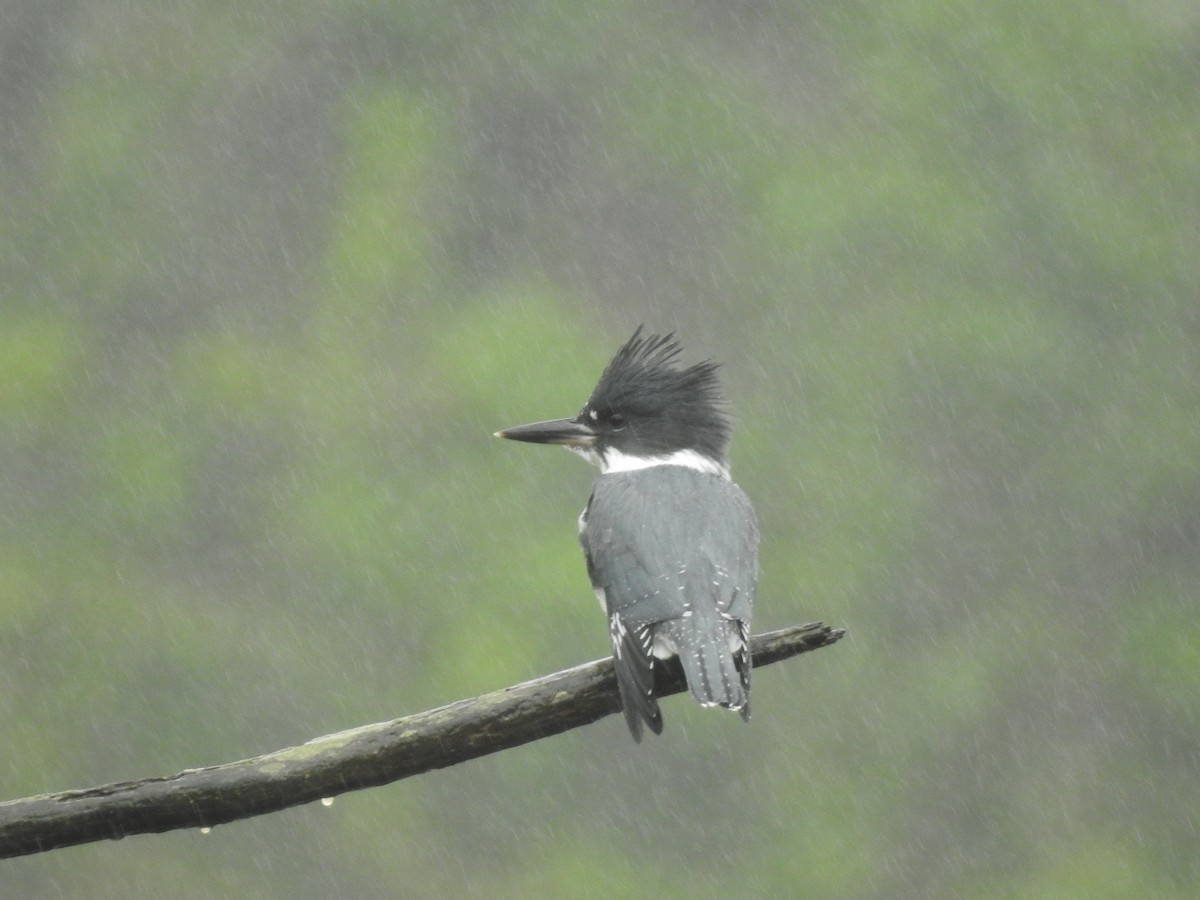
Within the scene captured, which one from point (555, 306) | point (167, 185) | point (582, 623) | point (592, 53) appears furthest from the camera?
point (592, 53)

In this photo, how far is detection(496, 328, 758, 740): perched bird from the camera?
2.83 m

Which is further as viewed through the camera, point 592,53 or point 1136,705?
point 592,53

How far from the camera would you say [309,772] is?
2584mm

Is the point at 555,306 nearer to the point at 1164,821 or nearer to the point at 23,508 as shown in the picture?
the point at 23,508

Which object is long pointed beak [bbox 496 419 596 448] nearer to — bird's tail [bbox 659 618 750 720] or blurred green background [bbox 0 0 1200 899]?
bird's tail [bbox 659 618 750 720]

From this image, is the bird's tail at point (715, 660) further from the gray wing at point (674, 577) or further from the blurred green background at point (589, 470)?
the blurred green background at point (589, 470)

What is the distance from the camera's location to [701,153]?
14336 millimetres

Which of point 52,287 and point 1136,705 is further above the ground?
point 52,287

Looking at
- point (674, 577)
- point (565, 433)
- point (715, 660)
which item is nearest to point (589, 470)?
point (565, 433)

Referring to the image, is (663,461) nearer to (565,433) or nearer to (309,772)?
(565,433)

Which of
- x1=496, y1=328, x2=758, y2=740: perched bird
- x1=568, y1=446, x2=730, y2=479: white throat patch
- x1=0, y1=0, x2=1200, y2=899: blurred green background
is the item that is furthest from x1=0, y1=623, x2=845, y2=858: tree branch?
x1=0, y1=0, x2=1200, y2=899: blurred green background

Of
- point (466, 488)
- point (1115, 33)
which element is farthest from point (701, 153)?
point (466, 488)

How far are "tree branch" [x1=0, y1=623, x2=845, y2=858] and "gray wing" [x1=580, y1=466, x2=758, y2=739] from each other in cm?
19

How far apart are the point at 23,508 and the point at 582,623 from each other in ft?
13.9
